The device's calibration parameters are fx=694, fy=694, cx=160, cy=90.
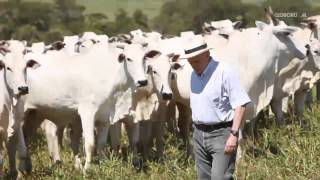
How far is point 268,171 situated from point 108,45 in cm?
353

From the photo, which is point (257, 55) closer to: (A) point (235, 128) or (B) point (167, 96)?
(B) point (167, 96)

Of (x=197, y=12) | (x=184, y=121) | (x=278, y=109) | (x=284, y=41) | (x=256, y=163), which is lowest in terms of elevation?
(x=256, y=163)

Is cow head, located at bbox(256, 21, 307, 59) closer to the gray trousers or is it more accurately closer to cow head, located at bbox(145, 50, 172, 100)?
cow head, located at bbox(145, 50, 172, 100)

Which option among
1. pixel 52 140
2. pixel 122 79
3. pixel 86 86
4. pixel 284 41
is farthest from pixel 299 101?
pixel 52 140

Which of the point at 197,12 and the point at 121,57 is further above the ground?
the point at 197,12

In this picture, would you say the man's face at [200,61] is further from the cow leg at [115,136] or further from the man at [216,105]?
the cow leg at [115,136]

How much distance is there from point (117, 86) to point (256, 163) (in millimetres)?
2363

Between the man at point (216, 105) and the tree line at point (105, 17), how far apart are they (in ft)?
106

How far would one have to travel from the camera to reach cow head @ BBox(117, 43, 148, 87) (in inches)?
374

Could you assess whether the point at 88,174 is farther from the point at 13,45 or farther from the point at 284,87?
the point at 284,87

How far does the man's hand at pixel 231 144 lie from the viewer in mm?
5699

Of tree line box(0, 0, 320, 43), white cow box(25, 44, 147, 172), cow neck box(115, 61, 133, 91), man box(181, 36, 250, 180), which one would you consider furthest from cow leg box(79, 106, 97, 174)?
tree line box(0, 0, 320, 43)

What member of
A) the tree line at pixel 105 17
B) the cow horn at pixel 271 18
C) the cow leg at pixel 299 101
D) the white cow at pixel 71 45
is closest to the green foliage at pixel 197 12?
the tree line at pixel 105 17

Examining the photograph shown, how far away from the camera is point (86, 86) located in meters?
9.65
